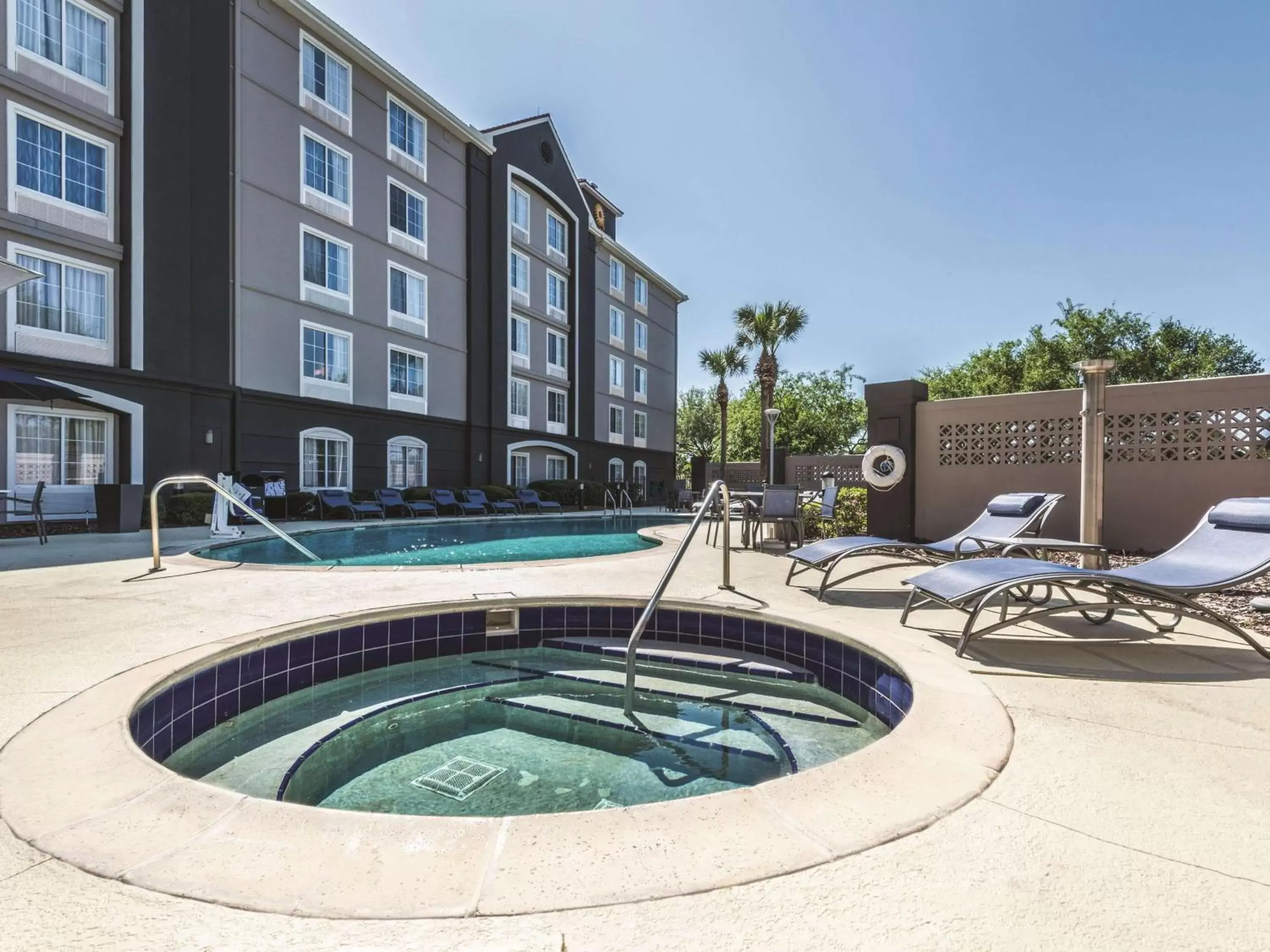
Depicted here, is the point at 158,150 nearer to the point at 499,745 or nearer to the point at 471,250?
the point at 471,250

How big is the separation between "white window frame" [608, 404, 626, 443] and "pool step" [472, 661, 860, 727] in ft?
83.6

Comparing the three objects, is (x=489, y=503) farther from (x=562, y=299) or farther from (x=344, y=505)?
(x=562, y=299)

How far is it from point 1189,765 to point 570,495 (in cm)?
2052

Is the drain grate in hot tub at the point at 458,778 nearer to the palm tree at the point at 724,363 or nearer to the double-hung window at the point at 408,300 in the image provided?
the double-hung window at the point at 408,300

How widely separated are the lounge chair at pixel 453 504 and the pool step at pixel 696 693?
13.8m

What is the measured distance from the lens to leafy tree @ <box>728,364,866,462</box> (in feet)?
141

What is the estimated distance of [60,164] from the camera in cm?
1221

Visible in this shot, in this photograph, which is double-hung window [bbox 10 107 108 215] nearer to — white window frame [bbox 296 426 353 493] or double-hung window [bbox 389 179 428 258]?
white window frame [bbox 296 426 353 493]

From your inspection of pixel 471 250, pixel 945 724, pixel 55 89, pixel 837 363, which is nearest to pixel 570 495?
pixel 471 250

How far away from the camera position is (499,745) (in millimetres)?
3059

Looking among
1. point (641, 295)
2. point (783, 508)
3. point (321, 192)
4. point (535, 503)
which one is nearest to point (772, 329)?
point (535, 503)

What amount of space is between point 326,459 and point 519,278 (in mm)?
10451

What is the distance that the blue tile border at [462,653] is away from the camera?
300 cm

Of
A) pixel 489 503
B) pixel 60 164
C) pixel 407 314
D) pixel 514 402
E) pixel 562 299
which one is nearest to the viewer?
pixel 60 164
